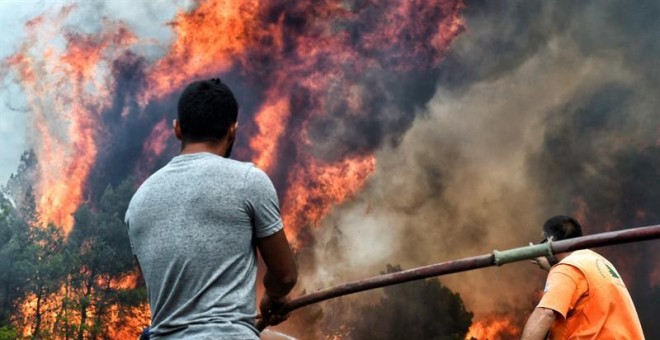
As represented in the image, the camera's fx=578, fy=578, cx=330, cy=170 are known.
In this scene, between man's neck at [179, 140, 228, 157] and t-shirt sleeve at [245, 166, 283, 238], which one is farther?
man's neck at [179, 140, 228, 157]

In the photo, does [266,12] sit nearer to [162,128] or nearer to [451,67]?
[162,128]

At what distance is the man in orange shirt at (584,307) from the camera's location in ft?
12.6

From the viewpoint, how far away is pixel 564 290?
3889 millimetres

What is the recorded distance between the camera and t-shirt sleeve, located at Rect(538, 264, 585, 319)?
386cm

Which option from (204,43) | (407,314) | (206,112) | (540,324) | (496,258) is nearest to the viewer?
(206,112)

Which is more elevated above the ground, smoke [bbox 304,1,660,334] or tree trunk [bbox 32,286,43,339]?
smoke [bbox 304,1,660,334]

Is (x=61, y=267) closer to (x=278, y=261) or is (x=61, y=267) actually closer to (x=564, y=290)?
(x=564, y=290)

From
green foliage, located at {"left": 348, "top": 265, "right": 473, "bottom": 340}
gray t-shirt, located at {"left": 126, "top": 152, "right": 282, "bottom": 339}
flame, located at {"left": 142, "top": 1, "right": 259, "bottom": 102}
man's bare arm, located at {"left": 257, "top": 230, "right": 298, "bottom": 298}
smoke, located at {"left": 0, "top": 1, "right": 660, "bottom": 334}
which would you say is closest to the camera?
gray t-shirt, located at {"left": 126, "top": 152, "right": 282, "bottom": 339}

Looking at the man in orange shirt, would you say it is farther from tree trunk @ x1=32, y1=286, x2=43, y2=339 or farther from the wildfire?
tree trunk @ x1=32, y1=286, x2=43, y2=339

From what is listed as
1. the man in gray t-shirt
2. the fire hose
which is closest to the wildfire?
the fire hose

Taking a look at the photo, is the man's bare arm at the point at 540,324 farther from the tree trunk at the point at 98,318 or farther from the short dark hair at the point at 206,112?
the tree trunk at the point at 98,318


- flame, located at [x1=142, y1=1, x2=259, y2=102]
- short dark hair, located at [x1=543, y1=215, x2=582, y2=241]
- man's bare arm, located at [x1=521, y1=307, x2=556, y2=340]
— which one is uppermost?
flame, located at [x1=142, y1=1, x2=259, y2=102]

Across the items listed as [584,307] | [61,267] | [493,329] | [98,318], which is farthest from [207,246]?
[61,267]

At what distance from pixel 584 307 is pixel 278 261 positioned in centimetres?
261
